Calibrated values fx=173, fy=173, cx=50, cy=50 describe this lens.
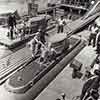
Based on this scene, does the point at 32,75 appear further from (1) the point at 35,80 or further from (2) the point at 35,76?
(1) the point at 35,80

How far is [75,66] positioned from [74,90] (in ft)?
3.67

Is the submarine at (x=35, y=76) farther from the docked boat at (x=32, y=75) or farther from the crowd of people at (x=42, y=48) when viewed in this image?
the crowd of people at (x=42, y=48)

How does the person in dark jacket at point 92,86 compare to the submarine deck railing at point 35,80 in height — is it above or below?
above

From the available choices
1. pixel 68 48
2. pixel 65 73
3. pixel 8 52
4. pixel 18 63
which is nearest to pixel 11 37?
pixel 8 52

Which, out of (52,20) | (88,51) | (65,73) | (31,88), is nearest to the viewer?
(31,88)

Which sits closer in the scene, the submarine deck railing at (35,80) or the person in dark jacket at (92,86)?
the person in dark jacket at (92,86)

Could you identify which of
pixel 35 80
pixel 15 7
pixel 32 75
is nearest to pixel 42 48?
pixel 32 75

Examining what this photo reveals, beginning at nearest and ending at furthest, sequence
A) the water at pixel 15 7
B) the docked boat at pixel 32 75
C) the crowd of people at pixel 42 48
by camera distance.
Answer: the docked boat at pixel 32 75 → the crowd of people at pixel 42 48 → the water at pixel 15 7

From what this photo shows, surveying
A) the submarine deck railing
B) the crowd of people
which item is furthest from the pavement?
the crowd of people

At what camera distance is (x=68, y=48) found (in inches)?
442

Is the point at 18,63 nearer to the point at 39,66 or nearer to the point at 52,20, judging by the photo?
the point at 39,66

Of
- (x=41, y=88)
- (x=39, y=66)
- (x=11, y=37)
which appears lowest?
(x=41, y=88)

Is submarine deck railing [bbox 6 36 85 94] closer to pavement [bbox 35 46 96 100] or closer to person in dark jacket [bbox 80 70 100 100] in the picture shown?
pavement [bbox 35 46 96 100]

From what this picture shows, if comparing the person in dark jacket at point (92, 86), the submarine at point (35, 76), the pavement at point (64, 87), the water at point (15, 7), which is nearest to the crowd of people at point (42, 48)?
the submarine at point (35, 76)
